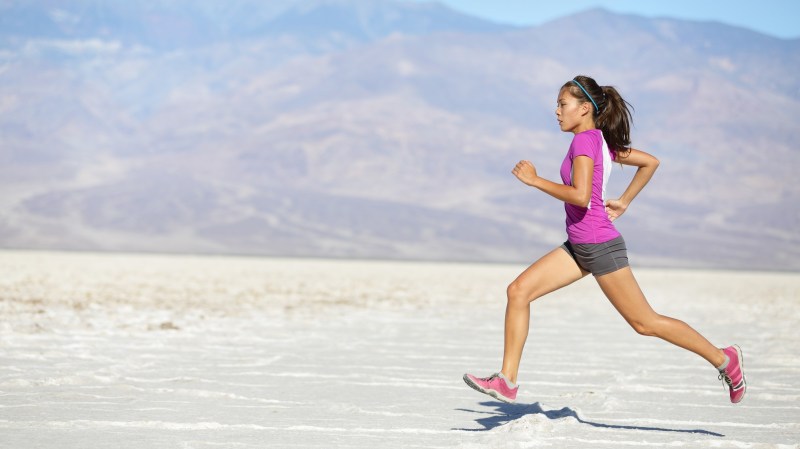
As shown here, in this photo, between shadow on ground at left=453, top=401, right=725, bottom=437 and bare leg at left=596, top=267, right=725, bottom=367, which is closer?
bare leg at left=596, top=267, right=725, bottom=367

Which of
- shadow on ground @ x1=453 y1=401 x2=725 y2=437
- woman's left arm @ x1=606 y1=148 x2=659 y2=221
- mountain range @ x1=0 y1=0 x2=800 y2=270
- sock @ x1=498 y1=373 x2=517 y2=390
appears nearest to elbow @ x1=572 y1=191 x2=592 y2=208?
woman's left arm @ x1=606 y1=148 x2=659 y2=221

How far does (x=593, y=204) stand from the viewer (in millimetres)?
5059

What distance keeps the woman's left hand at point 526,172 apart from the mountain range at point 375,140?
7468 centimetres

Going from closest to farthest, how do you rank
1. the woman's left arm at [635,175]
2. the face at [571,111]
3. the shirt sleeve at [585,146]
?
the shirt sleeve at [585,146]
the face at [571,111]
the woman's left arm at [635,175]

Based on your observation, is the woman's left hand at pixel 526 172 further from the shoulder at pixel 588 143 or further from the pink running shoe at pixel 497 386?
the pink running shoe at pixel 497 386

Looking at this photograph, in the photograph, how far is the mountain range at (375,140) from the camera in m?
86.2

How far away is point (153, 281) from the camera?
22922 millimetres

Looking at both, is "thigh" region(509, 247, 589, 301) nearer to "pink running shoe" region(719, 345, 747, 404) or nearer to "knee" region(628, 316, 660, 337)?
"knee" region(628, 316, 660, 337)

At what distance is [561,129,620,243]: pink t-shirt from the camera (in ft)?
16.5

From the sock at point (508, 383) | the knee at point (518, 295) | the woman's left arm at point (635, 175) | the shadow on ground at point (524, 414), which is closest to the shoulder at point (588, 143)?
the woman's left arm at point (635, 175)

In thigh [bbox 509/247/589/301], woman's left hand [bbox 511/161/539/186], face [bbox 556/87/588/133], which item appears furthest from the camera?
face [bbox 556/87/588/133]

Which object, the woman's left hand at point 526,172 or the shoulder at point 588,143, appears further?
the shoulder at point 588,143

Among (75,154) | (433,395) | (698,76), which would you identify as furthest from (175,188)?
(433,395)

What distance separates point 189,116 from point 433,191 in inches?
1265
